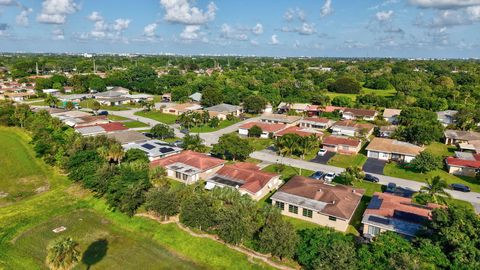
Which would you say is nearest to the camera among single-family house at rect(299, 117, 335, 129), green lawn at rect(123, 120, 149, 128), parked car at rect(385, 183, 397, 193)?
parked car at rect(385, 183, 397, 193)

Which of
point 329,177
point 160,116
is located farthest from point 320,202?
point 160,116

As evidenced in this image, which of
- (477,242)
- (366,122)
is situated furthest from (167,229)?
(366,122)

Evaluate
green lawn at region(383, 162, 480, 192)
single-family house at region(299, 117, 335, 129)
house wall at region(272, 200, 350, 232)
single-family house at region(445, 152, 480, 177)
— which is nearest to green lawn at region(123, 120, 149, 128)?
single-family house at region(299, 117, 335, 129)

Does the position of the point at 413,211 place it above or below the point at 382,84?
below

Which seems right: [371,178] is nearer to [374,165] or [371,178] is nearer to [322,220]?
[374,165]

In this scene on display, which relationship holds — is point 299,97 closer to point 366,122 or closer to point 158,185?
point 366,122

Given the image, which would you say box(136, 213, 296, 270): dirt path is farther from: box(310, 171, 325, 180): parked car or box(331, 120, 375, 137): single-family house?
box(331, 120, 375, 137): single-family house
